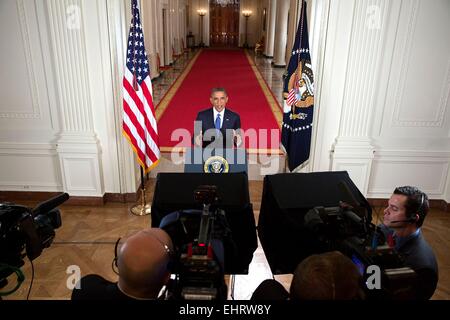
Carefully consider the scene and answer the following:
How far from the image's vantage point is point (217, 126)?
4.05m

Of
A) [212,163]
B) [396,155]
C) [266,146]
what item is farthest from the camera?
[266,146]

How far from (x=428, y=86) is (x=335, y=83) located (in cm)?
118

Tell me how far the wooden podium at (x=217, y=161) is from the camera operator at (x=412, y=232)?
1452 mm

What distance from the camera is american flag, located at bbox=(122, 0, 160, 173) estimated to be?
438 cm

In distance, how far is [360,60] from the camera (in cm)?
445

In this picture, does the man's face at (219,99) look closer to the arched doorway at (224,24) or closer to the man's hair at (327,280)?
the man's hair at (327,280)

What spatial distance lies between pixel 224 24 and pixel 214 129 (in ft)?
85.7

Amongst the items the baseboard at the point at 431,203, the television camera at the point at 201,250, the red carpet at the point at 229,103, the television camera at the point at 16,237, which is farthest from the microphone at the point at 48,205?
the red carpet at the point at 229,103

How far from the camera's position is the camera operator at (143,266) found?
4.58ft

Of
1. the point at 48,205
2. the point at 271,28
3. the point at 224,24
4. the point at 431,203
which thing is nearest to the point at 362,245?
the point at 48,205

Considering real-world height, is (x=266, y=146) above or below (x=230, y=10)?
below

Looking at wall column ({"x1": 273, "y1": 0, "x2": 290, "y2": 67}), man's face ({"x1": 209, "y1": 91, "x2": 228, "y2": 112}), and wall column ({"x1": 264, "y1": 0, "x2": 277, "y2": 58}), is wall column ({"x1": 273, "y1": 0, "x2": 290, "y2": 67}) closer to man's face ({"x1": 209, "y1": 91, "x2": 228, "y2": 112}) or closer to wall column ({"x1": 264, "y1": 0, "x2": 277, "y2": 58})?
wall column ({"x1": 264, "y1": 0, "x2": 277, "y2": 58})

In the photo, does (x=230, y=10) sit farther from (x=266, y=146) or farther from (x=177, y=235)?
(x=177, y=235)

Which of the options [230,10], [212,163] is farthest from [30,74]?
[230,10]
